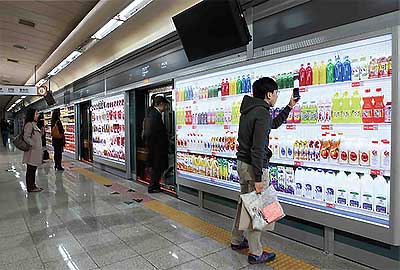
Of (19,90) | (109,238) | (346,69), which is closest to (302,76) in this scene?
(346,69)

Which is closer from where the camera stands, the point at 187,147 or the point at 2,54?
the point at 187,147

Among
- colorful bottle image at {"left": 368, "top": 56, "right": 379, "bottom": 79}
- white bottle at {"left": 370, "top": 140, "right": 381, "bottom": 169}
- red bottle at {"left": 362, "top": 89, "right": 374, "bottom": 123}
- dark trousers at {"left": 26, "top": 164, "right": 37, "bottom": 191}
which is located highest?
colorful bottle image at {"left": 368, "top": 56, "right": 379, "bottom": 79}

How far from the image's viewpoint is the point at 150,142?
209 inches

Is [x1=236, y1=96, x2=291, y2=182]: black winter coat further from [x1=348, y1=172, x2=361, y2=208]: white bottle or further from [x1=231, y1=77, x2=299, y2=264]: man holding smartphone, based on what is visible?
[x1=348, y1=172, x2=361, y2=208]: white bottle

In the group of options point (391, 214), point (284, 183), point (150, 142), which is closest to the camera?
point (391, 214)

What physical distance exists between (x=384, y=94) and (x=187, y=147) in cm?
287

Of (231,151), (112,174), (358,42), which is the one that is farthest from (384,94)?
(112,174)

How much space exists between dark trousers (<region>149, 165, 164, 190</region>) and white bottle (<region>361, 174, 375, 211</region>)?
3.61 meters

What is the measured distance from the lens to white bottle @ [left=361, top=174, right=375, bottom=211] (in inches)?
94.7

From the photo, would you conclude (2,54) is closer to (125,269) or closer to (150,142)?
(150,142)

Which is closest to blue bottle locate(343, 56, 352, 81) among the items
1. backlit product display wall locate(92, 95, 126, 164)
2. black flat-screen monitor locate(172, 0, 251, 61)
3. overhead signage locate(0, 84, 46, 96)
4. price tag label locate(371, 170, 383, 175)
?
price tag label locate(371, 170, 383, 175)

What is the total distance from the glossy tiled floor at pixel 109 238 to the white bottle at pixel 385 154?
890 mm

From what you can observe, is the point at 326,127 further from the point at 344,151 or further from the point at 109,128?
the point at 109,128

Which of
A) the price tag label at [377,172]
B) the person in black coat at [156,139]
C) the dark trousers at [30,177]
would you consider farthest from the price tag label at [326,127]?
the dark trousers at [30,177]
